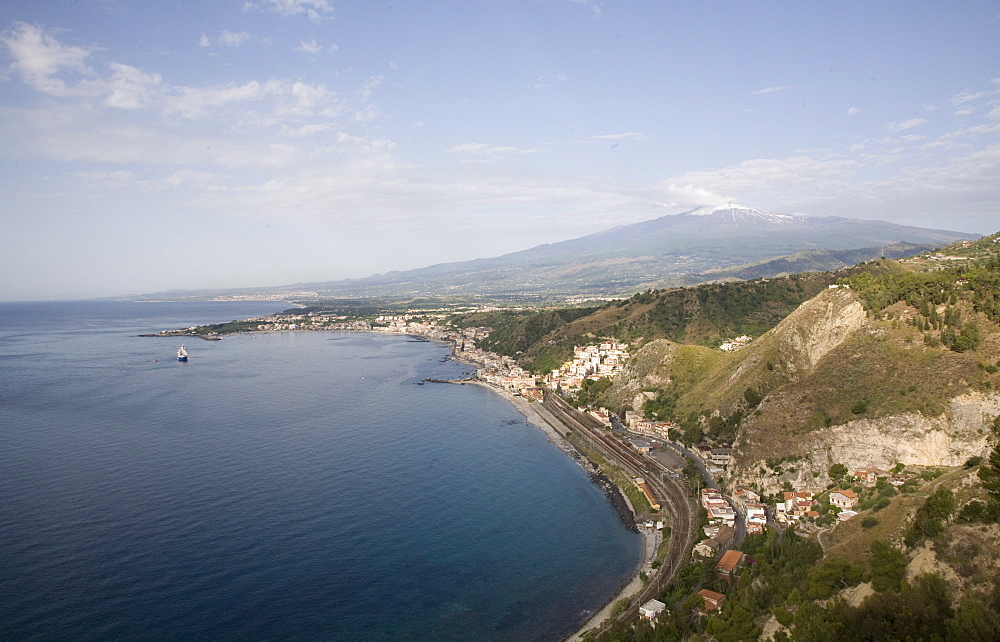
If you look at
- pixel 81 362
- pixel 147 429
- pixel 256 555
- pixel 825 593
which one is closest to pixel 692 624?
pixel 825 593

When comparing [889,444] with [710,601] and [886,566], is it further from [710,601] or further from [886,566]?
[710,601]

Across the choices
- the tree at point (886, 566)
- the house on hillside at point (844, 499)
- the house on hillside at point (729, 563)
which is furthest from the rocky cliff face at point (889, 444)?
the tree at point (886, 566)

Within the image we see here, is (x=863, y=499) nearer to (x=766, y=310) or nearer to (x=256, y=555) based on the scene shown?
(x=256, y=555)

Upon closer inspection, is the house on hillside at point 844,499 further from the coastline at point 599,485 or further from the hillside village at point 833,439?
the coastline at point 599,485

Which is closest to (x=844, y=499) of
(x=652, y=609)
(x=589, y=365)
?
(x=652, y=609)

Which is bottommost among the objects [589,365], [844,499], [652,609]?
[652,609]

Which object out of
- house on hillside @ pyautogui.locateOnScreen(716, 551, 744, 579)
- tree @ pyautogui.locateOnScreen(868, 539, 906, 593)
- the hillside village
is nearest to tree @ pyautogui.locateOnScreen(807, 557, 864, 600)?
the hillside village

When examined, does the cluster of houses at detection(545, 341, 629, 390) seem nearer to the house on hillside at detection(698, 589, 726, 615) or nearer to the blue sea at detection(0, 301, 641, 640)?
the blue sea at detection(0, 301, 641, 640)
